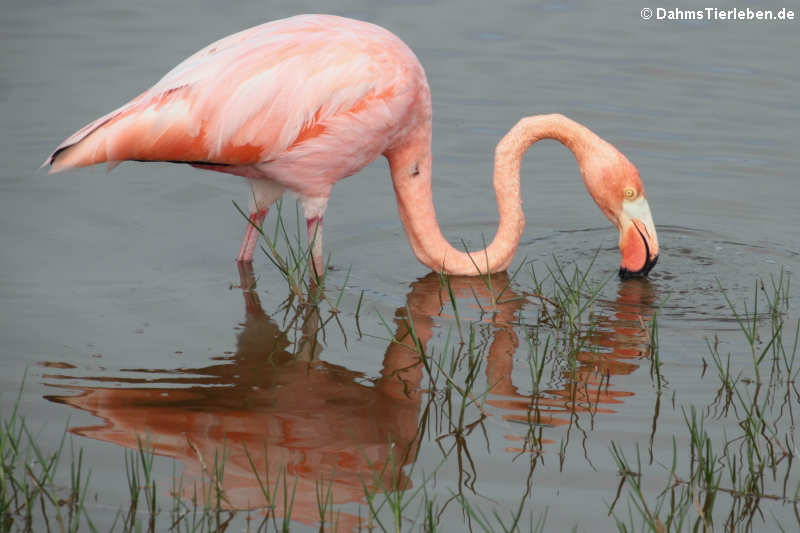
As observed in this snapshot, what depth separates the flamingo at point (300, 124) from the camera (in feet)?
20.4

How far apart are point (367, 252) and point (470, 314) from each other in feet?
4.16


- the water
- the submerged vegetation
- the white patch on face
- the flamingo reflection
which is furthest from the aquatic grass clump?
the white patch on face

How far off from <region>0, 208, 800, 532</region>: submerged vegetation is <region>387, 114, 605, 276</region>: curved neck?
1.73 ft

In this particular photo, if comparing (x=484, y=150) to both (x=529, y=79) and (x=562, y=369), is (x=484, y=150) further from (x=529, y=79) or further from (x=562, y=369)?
(x=562, y=369)

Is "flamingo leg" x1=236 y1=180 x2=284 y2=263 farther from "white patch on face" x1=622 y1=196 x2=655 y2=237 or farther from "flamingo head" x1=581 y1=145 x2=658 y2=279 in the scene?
"white patch on face" x1=622 y1=196 x2=655 y2=237

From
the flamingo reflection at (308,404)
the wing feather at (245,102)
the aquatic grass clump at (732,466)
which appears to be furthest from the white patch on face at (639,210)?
the wing feather at (245,102)

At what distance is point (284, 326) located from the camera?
6379 mm

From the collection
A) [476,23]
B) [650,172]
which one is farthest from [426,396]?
[476,23]

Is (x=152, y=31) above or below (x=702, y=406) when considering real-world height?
above

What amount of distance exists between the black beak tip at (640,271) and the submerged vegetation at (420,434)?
0.37 metres

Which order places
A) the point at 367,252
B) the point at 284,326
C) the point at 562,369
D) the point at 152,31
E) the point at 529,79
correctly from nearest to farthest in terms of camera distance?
the point at 562,369, the point at 284,326, the point at 367,252, the point at 529,79, the point at 152,31

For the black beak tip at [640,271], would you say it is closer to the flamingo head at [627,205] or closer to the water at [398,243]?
the flamingo head at [627,205]

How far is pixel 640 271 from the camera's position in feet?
23.2

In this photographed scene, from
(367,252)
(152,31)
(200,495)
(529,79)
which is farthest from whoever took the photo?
(152,31)
